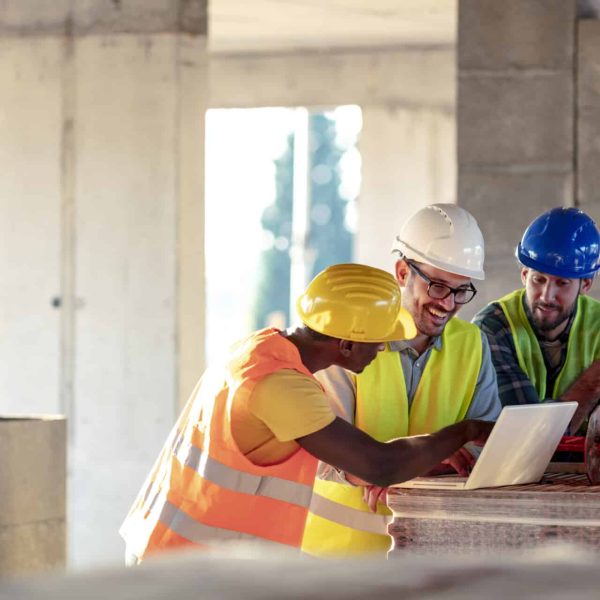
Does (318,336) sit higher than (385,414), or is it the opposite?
(318,336)

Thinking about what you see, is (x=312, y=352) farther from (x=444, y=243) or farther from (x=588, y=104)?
(x=588, y=104)

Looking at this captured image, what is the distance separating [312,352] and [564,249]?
1.43 m

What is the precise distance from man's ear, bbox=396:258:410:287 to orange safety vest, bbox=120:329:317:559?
0.99 m

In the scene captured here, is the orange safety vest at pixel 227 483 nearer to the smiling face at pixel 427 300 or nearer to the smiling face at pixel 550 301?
the smiling face at pixel 427 300

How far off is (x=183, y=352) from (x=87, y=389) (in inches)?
28.6

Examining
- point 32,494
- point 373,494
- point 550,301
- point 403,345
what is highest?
point 550,301

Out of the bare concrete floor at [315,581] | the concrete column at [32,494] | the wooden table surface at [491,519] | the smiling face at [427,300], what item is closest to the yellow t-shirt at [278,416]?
the wooden table surface at [491,519]

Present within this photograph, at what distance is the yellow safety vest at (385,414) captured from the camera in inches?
159

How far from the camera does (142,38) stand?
348 inches

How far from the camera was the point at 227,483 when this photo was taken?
352cm

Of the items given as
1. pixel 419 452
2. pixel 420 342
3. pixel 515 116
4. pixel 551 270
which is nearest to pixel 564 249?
pixel 551 270

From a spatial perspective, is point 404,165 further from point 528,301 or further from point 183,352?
point 528,301

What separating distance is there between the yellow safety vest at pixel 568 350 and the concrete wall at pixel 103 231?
423 centimetres

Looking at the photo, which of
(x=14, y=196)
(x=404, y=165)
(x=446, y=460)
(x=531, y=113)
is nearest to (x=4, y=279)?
(x=14, y=196)
